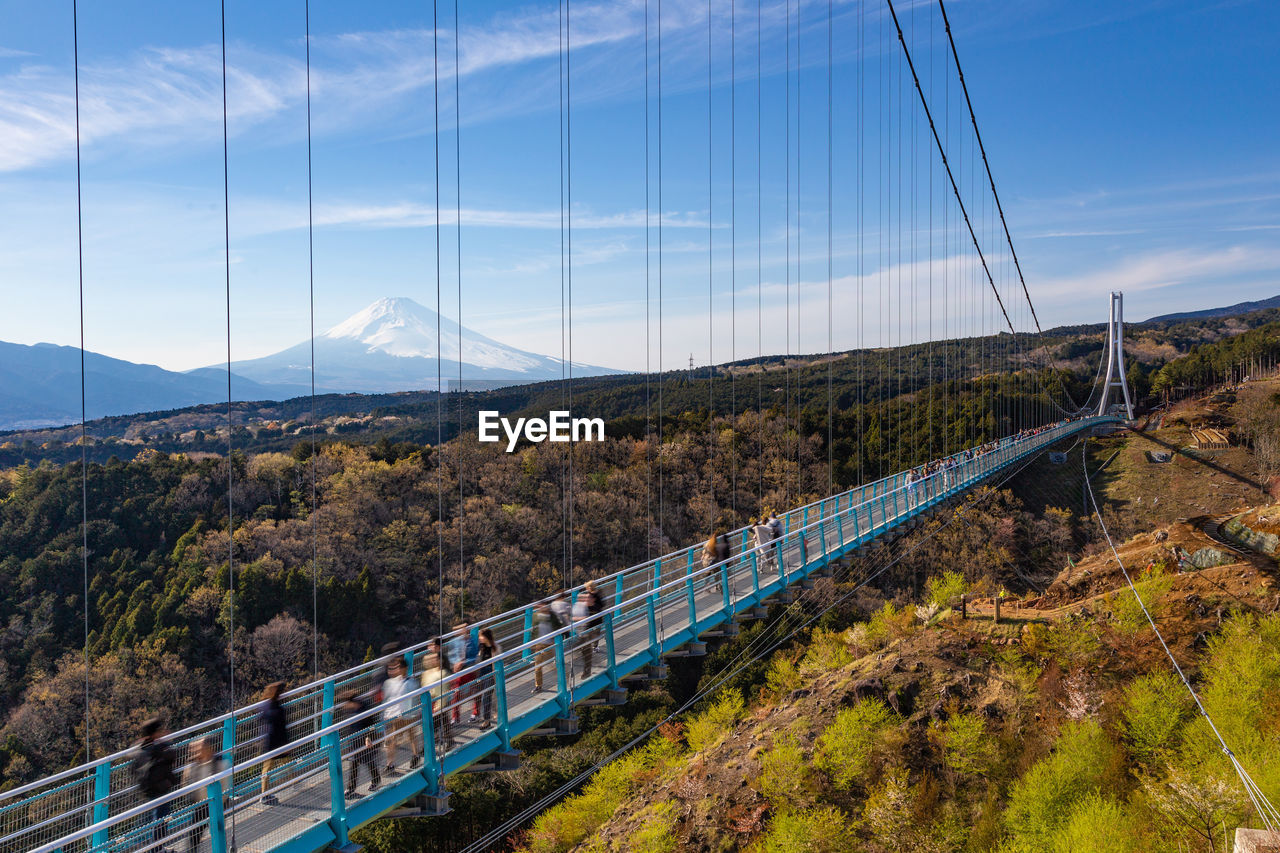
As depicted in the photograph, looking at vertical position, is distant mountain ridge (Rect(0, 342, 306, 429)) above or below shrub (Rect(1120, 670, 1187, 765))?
above

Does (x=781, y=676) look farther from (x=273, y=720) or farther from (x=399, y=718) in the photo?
(x=273, y=720)

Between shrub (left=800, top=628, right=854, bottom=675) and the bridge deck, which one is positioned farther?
shrub (left=800, top=628, right=854, bottom=675)

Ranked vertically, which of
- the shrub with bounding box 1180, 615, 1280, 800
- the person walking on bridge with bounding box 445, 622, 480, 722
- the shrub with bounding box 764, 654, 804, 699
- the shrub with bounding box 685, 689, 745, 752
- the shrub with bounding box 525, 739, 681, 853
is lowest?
the shrub with bounding box 525, 739, 681, 853

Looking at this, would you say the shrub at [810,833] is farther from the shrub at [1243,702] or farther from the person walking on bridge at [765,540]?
the person walking on bridge at [765,540]

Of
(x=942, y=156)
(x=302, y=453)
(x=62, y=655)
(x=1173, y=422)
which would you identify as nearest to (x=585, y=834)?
(x=62, y=655)

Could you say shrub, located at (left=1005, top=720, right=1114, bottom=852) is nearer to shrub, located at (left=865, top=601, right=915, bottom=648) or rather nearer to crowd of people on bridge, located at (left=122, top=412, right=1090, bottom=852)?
shrub, located at (left=865, top=601, right=915, bottom=648)

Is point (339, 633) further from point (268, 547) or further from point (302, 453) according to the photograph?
point (302, 453)

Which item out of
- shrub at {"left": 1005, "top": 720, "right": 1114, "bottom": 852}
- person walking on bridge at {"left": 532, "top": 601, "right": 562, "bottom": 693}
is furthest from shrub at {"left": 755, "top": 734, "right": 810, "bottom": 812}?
person walking on bridge at {"left": 532, "top": 601, "right": 562, "bottom": 693}
